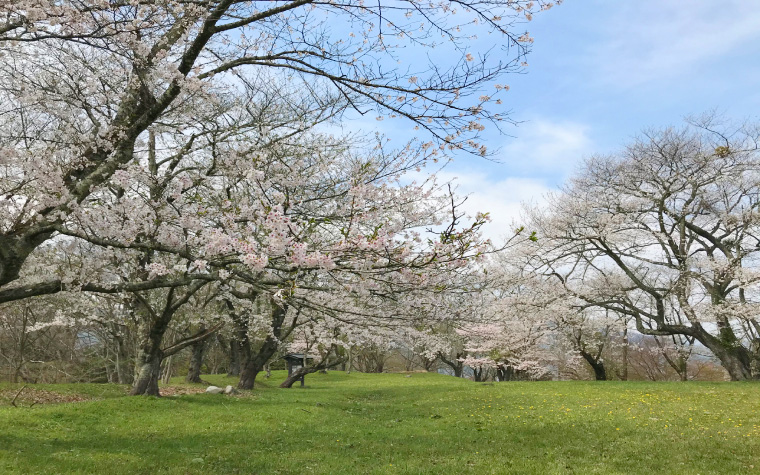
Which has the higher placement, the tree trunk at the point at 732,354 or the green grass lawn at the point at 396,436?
the tree trunk at the point at 732,354

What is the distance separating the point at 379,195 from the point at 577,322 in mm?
19165

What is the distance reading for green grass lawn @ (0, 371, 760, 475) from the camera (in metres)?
6.75

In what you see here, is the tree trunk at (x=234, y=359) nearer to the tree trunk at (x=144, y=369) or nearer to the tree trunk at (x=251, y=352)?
the tree trunk at (x=251, y=352)

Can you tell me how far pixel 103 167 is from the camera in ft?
20.6

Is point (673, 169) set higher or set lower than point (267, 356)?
higher

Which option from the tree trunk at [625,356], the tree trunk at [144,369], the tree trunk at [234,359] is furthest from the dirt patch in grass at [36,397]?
the tree trunk at [625,356]

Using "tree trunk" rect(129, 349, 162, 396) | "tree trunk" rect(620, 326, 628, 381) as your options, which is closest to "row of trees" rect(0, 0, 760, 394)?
"tree trunk" rect(129, 349, 162, 396)

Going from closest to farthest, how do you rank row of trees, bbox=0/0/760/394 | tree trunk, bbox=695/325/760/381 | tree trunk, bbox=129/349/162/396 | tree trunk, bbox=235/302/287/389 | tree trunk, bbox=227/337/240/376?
row of trees, bbox=0/0/760/394 → tree trunk, bbox=129/349/162/396 → tree trunk, bbox=235/302/287/389 → tree trunk, bbox=695/325/760/381 → tree trunk, bbox=227/337/240/376

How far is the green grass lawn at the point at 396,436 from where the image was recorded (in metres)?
6.75

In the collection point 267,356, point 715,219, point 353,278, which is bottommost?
point 267,356

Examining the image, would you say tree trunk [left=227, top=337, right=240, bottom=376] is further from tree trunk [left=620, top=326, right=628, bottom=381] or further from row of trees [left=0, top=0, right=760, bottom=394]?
tree trunk [left=620, top=326, right=628, bottom=381]

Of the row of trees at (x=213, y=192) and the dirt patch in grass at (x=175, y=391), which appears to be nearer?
the row of trees at (x=213, y=192)

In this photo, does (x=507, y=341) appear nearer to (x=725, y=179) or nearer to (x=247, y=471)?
→ (x=725, y=179)

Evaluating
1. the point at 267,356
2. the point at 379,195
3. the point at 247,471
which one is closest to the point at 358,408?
the point at 267,356
